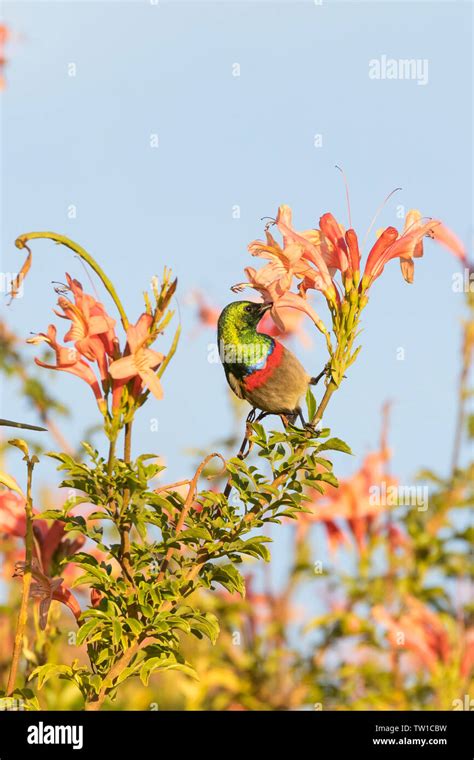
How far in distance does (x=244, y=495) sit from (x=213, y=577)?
143 millimetres

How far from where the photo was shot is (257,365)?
1.66m

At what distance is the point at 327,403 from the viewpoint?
65.6 inches

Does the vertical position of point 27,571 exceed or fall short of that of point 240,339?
it falls short

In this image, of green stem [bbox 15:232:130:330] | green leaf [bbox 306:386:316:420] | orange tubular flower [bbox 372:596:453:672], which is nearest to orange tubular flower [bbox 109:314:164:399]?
green stem [bbox 15:232:130:330]

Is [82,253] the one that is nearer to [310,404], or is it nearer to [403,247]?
[310,404]

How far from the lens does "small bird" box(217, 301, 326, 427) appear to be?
166 centimetres

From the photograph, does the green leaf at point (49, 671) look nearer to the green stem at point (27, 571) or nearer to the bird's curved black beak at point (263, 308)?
the green stem at point (27, 571)

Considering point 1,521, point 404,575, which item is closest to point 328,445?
point 1,521

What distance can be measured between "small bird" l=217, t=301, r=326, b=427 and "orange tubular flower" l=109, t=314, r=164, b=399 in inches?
4.8

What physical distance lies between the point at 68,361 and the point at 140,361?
0.20 metres

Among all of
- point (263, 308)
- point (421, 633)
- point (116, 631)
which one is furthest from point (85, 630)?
point (421, 633)

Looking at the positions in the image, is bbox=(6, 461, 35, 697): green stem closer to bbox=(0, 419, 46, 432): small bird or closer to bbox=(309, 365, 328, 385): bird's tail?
bbox=(0, 419, 46, 432): small bird

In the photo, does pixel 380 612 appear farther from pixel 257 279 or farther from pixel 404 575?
pixel 257 279

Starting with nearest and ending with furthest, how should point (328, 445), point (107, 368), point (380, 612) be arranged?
point (328, 445) → point (107, 368) → point (380, 612)
